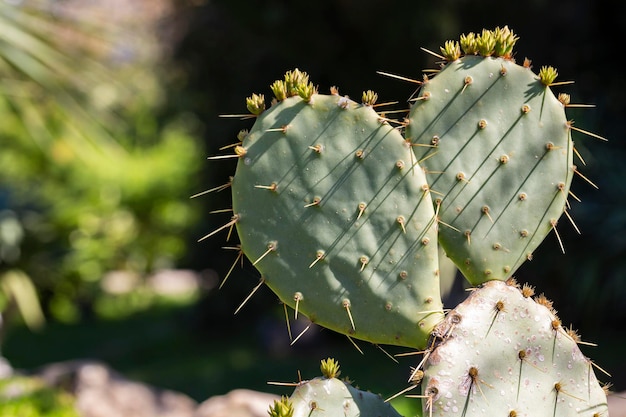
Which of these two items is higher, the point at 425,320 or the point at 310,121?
the point at 310,121

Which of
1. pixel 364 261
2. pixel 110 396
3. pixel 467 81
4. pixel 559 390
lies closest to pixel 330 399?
pixel 364 261

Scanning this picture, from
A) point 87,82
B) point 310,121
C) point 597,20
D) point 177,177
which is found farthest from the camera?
point 177,177

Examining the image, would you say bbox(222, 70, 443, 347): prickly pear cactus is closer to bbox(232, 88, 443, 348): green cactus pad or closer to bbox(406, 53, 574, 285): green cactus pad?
bbox(232, 88, 443, 348): green cactus pad

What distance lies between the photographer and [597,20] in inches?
343

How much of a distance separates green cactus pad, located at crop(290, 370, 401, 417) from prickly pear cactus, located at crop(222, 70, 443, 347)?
15 cm

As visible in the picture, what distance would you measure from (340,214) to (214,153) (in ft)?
24.0

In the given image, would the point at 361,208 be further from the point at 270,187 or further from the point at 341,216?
the point at 270,187

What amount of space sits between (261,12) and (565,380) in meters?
6.43

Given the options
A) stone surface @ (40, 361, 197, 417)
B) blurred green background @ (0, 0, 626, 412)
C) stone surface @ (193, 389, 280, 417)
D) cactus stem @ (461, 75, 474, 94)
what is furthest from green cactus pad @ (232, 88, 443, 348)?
blurred green background @ (0, 0, 626, 412)

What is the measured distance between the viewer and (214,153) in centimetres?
923

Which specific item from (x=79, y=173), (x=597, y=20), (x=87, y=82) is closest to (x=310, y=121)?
(x=87, y=82)

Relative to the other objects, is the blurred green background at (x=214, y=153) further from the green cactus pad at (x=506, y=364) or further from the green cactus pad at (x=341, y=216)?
the green cactus pad at (x=341, y=216)

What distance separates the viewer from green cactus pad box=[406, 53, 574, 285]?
2127 millimetres

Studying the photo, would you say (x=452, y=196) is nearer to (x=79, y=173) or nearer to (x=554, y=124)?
(x=554, y=124)
